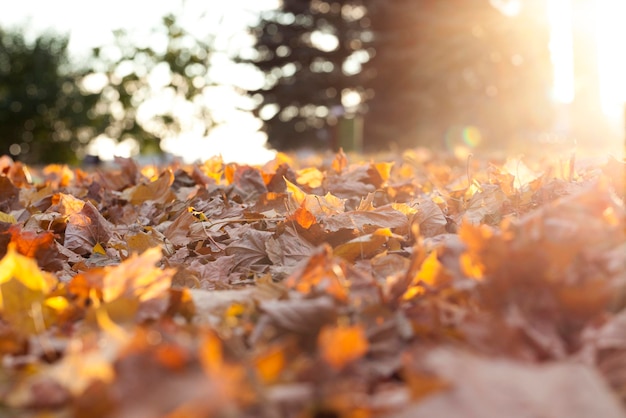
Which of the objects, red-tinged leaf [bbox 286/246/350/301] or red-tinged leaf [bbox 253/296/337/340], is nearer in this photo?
red-tinged leaf [bbox 253/296/337/340]

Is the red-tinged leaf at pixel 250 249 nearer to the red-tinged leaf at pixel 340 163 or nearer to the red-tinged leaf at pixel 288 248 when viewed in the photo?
the red-tinged leaf at pixel 288 248

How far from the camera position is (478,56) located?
26.8 meters

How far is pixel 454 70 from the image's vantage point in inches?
1041

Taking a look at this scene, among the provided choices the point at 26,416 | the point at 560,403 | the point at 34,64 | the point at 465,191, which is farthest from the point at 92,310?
the point at 34,64

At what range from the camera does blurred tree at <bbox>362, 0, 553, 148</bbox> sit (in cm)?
2527

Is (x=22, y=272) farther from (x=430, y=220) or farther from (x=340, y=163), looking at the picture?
(x=340, y=163)

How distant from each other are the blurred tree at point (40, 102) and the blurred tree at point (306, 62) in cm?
827

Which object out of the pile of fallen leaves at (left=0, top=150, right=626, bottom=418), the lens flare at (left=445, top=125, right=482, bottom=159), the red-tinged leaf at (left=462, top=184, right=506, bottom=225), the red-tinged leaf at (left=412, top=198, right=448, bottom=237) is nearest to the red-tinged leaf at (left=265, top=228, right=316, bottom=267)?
the pile of fallen leaves at (left=0, top=150, right=626, bottom=418)

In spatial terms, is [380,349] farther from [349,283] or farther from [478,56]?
[478,56]

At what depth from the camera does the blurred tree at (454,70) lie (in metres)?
25.3

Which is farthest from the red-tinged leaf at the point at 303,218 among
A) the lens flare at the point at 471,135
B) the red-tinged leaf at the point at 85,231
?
the lens flare at the point at 471,135

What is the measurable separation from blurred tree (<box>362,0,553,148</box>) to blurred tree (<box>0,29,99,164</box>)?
1288cm

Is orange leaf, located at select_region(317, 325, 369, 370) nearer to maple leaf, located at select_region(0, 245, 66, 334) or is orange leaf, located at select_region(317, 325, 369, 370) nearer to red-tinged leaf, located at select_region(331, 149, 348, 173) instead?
maple leaf, located at select_region(0, 245, 66, 334)

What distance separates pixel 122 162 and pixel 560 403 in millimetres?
2797
